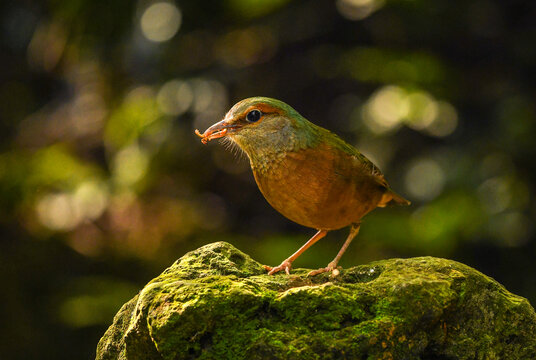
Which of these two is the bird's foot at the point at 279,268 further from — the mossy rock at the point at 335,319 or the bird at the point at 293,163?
the mossy rock at the point at 335,319

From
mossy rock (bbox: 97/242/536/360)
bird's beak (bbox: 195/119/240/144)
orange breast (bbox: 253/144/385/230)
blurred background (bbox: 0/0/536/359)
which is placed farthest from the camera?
blurred background (bbox: 0/0/536/359)

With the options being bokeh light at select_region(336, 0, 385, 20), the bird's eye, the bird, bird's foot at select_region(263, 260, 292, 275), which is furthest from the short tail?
bokeh light at select_region(336, 0, 385, 20)

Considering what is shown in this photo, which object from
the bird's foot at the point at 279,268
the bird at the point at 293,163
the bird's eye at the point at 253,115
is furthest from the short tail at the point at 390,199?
the bird's eye at the point at 253,115

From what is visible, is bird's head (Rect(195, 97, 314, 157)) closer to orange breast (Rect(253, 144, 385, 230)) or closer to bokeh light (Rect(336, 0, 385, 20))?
orange breast (Rect(253, 144, 385, 230))

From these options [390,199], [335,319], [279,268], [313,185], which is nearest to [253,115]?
[313,185]

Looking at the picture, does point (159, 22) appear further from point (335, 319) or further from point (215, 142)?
point (335, 319)

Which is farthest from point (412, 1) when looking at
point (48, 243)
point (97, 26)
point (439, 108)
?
point (48, 243)

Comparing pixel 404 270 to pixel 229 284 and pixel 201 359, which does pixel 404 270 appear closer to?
pixel 229 284
